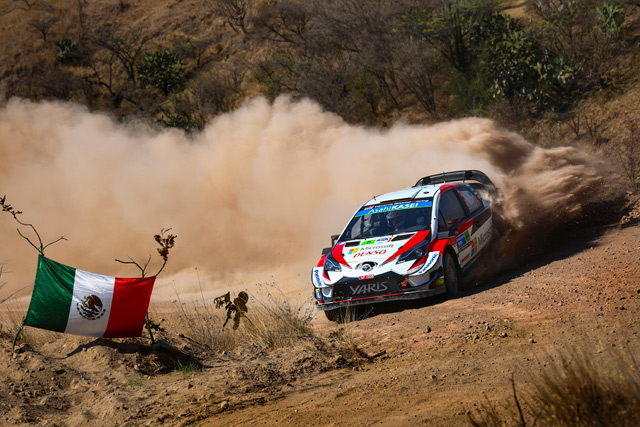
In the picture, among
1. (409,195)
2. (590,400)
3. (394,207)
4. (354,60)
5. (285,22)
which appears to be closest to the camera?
(590,400)

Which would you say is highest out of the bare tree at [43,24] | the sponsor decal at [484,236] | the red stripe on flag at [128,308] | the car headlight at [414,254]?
the bare tree at [43,24]

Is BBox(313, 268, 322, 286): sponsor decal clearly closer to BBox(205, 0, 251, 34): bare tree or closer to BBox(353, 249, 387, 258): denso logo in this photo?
BBox(353, 249, 387, 258): denso logo

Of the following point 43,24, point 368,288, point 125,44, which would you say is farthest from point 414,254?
point 43,24

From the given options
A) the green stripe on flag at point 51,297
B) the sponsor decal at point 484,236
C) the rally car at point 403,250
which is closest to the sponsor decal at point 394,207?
the rally car at point 403,250

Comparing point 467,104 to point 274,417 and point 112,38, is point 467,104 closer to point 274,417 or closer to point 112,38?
point 274,417

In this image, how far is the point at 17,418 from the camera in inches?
216

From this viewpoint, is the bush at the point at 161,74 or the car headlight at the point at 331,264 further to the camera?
the bush at the point at 161,74

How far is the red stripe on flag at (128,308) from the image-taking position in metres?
6.95

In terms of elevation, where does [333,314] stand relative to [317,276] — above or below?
below

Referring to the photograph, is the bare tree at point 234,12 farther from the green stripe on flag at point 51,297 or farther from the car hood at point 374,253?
the green stripe on flag at point 51,297

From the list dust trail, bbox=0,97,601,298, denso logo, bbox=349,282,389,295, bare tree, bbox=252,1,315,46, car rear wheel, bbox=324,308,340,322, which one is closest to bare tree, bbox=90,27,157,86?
bare tree, bbox=252,1,315,46

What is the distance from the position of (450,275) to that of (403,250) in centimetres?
74

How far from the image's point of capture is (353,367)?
6543mm

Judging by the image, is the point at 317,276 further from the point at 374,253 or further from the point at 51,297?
the point at 51,297
